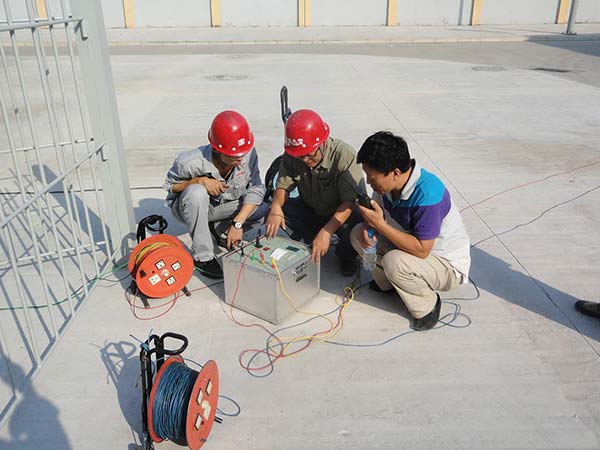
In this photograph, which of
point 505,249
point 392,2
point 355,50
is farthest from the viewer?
point 392,2

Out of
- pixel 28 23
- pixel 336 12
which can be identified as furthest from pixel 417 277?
pixel 336 12

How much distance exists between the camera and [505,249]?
4258 millimetres

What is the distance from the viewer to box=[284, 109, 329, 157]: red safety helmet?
3295mm

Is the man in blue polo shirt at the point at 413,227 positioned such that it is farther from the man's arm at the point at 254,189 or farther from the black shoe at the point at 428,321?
the man's arm at the point at 254,189

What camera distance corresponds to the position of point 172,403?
230cm

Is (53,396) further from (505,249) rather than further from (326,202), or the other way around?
(505,249)

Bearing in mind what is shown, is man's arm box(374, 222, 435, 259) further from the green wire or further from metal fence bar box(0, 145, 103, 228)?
the green wire

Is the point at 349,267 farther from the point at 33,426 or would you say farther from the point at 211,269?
the point at 33,426

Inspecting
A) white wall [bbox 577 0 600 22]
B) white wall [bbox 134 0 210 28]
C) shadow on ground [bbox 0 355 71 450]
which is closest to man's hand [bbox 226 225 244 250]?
shadow on ground [bbox 0 355 71 450]

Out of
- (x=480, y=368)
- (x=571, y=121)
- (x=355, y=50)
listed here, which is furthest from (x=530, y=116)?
(x=355, y=50)

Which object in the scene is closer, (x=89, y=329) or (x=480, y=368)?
(x=480, y=368)

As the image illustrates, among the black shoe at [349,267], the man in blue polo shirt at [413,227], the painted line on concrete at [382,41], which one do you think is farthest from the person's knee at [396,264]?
the painted line on concrete at [382,41]

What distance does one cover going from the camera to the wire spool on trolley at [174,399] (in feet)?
7.45

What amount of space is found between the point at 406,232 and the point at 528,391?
108 centimetres
